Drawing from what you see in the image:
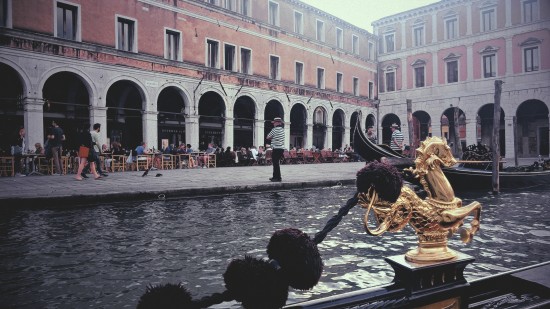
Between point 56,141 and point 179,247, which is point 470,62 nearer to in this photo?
point 56,141

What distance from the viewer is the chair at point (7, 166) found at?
11.5 metres

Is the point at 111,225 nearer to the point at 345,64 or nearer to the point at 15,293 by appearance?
the point at 15,293

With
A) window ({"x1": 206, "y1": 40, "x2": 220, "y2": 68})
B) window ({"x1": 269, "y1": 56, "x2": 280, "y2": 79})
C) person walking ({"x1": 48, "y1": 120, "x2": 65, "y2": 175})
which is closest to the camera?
person walking ({"x1": 48, "y1": 120, "x2": 65, "y2": 175})

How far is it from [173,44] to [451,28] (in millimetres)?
21331

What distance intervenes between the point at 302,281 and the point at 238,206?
4.87 metres

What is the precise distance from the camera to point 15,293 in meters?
2.12

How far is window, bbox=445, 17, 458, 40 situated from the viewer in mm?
27812

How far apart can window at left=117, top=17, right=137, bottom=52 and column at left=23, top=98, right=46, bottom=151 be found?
176 inches

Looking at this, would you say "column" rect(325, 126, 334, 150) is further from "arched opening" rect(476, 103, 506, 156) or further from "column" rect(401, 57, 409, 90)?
"arched opening" rect(476, 103, 506, 156)

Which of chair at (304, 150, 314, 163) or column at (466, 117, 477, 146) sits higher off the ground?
column at (466, 117, 477, 146)

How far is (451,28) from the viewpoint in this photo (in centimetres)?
2808

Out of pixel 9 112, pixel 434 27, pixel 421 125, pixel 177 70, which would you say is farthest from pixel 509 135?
pixel 9 112

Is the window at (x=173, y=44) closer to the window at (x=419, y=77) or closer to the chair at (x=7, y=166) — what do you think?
the chair at (x=7, y=166)

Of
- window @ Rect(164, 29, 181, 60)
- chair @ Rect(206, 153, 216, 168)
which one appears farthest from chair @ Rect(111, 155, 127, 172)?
window @ Rect(164, 29, 181, 60)
